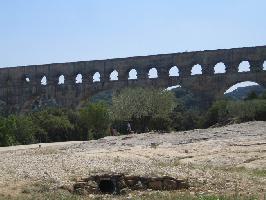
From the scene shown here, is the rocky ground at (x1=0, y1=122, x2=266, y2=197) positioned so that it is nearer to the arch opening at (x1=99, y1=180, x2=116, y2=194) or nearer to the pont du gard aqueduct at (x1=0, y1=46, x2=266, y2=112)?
the arch opening at (x1=99, y1=180, x2=116, y2=194)

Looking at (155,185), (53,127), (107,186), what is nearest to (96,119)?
(53,127)

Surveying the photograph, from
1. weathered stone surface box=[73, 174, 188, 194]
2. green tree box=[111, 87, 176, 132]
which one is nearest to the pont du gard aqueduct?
green tree box=[111, 87, 176, 132]

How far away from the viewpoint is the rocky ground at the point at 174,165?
1102cm

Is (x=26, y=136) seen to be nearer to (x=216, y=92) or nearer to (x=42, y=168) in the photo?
(x=216, y=92)

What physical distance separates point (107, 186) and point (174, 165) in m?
3.16

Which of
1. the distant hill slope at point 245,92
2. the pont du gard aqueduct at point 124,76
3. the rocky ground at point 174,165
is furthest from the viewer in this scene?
the distant hill slope at point 245,92

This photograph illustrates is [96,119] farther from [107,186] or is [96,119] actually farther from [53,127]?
[107,186]

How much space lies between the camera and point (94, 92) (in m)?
49.8

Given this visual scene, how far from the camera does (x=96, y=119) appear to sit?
134ft

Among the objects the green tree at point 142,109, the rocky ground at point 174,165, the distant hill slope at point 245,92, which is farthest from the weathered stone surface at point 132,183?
the distant hill slope at point 245,92

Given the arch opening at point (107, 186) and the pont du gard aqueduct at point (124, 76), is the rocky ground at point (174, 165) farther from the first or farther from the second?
the pont du gard aqueduct at point (124, 76)

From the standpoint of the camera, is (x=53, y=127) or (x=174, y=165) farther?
(x=53, y=127)

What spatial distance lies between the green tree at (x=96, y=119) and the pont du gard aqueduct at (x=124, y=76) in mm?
7599

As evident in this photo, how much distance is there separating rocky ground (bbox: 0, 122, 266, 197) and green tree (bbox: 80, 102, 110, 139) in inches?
740
